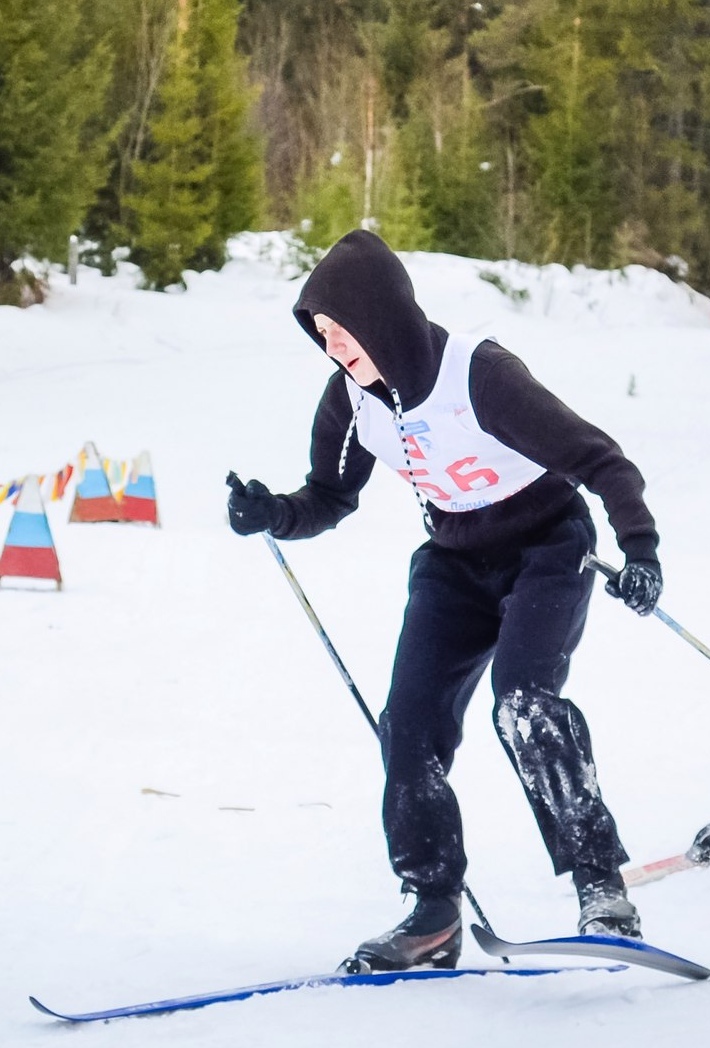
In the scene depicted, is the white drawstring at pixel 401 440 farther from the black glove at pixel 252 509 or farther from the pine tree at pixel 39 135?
the pine tree at pixel 39 135

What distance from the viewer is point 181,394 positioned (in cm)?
1488

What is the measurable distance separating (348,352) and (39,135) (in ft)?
54.1

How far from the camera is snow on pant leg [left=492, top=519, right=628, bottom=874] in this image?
2.55 metres

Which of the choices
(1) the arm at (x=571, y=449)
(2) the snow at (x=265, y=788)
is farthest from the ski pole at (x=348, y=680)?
(1) the arm at (x=571, y=449)

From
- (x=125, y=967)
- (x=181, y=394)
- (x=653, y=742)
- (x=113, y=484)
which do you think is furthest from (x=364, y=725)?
(x=181, y=394)

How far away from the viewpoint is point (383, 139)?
97.9ft

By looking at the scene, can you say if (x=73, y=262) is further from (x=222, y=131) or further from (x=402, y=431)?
(x=402, y=431)

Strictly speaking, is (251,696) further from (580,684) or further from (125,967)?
(125,967)

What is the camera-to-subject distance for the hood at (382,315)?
2.62 m

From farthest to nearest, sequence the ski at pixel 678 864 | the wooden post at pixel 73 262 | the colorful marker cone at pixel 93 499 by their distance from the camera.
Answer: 1. the wooden post at pixel 73 262
2. the colorful marker cone at pixel 93 499
3. the ski at pixel 678 864

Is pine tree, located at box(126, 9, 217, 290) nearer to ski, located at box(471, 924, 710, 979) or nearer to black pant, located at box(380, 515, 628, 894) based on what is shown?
black pant, located at box(380, 515, 628, 894)

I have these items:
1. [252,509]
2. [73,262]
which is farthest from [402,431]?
[73,262]

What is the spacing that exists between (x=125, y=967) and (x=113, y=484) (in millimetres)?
6665

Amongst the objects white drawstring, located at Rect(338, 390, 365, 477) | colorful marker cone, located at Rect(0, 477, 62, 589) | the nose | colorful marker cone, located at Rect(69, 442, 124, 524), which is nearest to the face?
the nose
